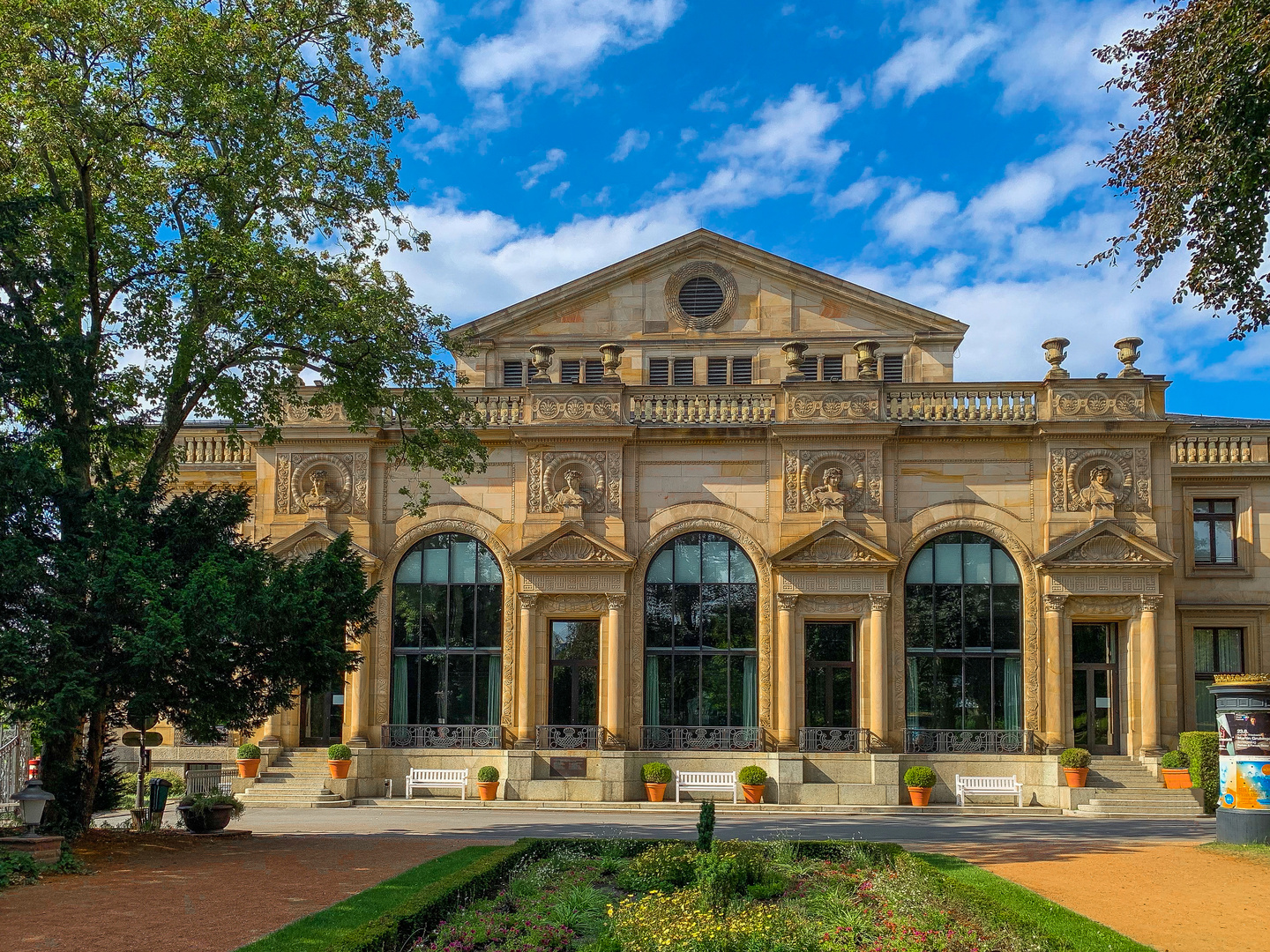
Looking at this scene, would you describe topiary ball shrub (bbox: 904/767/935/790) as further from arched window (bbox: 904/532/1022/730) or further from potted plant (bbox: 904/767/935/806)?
arched window (bbox: 904/532/1022/730)

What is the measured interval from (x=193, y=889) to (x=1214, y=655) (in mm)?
29163

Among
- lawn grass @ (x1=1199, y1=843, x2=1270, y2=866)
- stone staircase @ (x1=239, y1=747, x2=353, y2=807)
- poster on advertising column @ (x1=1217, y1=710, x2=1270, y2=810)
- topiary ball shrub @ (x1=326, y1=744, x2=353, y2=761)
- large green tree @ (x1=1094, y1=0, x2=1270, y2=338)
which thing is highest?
large green tree @ (x1=1094, y1=0, x2=1270, y2=338)

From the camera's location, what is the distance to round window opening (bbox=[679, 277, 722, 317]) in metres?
37.2

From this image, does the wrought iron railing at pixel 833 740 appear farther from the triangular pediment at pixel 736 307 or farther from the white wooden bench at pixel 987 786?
the triangular pediment at pixel 736 307

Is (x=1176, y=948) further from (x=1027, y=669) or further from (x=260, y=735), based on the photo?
(x=260, y=735)

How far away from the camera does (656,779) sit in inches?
1160

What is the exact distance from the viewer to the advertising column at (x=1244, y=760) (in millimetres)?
20000

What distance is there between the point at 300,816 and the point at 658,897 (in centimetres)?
1568

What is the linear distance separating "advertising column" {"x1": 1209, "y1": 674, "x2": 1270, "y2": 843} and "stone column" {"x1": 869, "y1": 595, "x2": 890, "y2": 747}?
9579 millimetres

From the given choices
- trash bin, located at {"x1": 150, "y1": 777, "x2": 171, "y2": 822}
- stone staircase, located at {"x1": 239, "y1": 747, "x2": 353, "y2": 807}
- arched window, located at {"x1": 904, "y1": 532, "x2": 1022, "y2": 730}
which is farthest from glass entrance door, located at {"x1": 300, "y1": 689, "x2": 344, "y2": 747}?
arched window, located at {"x1": 904, "y1": 532, "x2": 1022, "y2": 730}

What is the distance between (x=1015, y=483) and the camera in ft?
102

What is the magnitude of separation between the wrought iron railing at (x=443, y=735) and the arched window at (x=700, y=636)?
4.28m

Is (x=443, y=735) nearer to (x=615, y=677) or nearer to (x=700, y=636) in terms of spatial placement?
(x=615, y=677)

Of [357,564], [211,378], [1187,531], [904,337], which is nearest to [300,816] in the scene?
[357,564]
